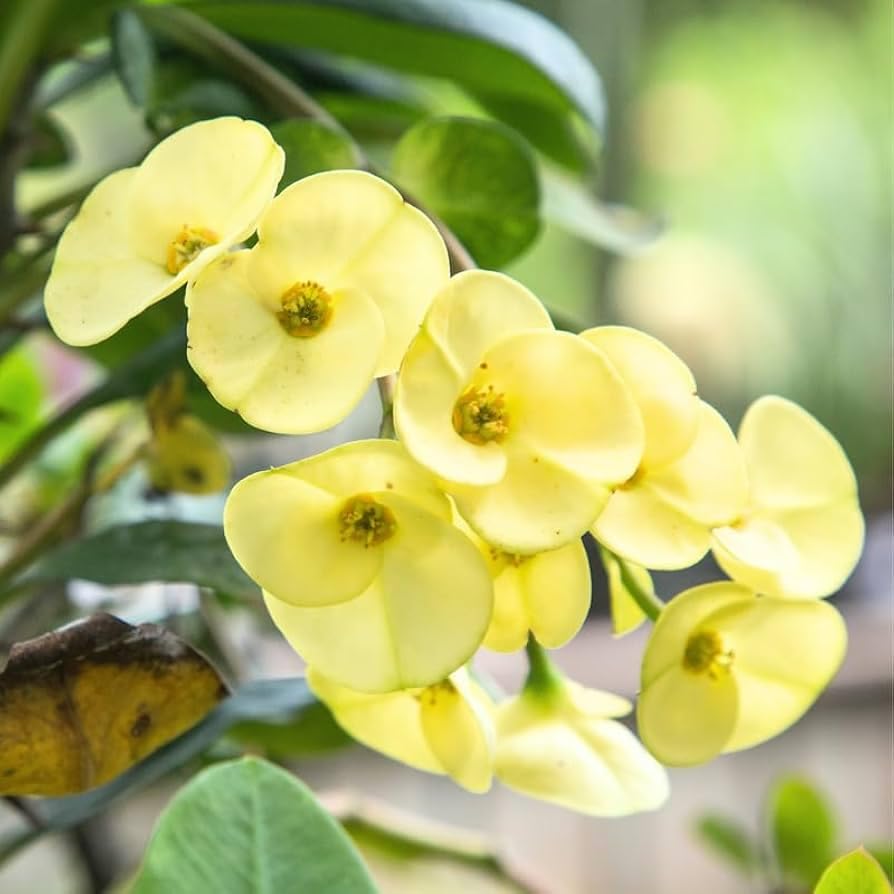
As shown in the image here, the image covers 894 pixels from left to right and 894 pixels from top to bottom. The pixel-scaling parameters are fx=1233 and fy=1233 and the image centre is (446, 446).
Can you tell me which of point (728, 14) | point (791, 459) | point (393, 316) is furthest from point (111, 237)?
point (728, 14)

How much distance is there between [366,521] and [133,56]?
0.24m

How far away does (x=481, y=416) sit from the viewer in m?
0.27

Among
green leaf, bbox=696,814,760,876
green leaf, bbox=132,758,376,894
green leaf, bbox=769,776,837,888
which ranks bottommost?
green leaf, bbox=696,814,760,876

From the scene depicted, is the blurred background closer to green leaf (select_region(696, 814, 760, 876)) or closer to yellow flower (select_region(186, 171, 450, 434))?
green leaf (select_region(696, 814, 760, 876))

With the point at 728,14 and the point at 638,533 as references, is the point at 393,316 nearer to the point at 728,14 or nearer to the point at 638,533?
the point at 638,533

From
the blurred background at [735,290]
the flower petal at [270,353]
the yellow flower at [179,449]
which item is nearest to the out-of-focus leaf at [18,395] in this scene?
the yellow flower at [179,449]

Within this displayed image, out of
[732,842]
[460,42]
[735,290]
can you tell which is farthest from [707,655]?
[735,290]

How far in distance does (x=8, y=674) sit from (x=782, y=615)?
202 millimetres

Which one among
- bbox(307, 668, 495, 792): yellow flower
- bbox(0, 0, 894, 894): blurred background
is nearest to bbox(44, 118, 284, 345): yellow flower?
bbox(307, 668, 495, 792): yellow flower

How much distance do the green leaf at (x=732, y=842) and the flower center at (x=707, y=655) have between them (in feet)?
1.45

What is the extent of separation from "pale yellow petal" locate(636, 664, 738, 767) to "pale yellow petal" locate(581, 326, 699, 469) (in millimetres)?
65

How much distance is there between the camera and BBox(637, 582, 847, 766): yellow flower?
1.04ft

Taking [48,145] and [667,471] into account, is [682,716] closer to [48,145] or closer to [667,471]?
[667,471]

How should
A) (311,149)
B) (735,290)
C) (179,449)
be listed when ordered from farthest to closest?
(735,290)
(179,449)
(311,149)
